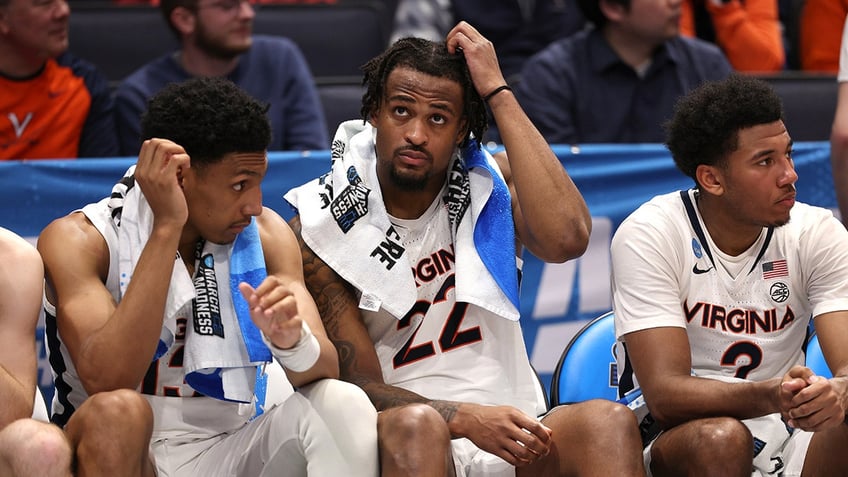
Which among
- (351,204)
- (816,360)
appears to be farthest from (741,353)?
(351,204)

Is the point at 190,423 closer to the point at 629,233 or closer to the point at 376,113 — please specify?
the point at 376,113

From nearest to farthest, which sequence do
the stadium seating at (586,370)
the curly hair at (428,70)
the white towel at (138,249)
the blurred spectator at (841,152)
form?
the white towel at (138,249)
the curly hair at (428,70)
the stadium seating at (586,370)
the blurred spectator at (841,152)

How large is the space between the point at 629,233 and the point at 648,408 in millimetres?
519

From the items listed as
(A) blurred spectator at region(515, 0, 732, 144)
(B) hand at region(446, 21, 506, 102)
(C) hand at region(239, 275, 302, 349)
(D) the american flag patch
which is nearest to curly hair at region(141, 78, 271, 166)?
(C) hand at region(239, 275, 302, 349)

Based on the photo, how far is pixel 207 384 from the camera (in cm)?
353

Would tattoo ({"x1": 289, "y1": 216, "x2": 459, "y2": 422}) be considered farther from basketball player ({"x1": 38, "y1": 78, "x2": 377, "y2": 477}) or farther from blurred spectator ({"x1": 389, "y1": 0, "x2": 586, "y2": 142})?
blurred spectator ({"x1": 389, "y1": 0, "x2": 586, "y2": 142})

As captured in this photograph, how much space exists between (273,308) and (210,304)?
477 mm

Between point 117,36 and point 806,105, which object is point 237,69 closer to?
point 117,36

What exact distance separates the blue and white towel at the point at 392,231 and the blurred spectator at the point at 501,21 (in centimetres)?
272

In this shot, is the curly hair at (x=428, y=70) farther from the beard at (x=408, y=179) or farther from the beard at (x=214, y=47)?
the beard at (x=214, y=47)

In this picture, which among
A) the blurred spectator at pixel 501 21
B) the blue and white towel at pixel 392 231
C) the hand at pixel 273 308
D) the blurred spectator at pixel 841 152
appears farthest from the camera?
the blurred spectator at pixel 501 21

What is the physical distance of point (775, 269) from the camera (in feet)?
12.7

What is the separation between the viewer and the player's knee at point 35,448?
2.96 meters

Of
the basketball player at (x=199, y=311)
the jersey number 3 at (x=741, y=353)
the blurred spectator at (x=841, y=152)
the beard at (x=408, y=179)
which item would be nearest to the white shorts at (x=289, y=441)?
the basketball player at (x=199, y=311)
